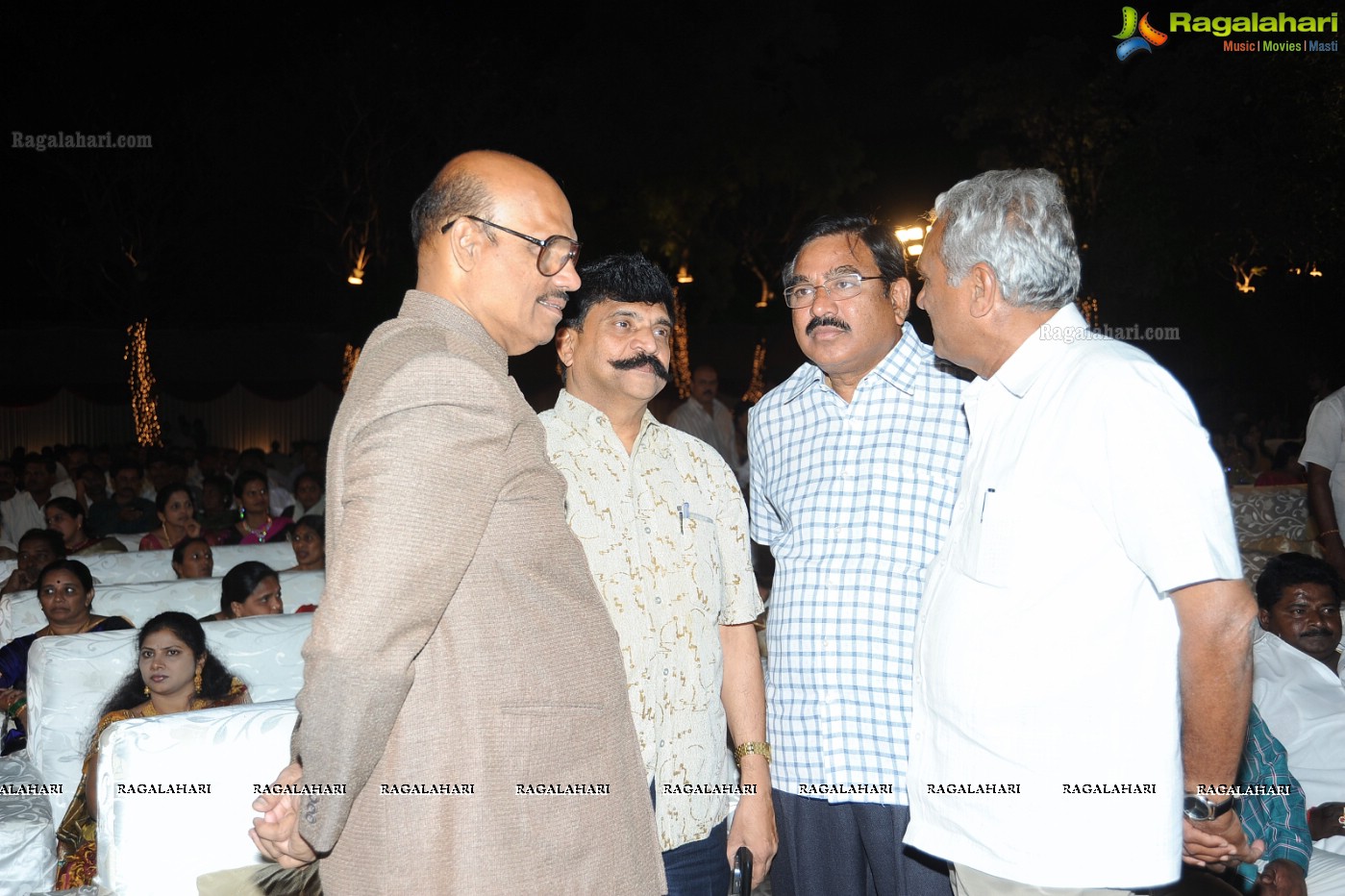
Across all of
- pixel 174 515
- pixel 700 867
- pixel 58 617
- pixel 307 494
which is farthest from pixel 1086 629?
pixel 307 494

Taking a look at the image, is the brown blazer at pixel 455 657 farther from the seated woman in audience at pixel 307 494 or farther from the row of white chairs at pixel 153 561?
the seated woman in audience at pixel 307 494

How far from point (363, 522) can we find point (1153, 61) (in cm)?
1733

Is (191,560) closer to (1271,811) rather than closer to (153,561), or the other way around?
(153,561)

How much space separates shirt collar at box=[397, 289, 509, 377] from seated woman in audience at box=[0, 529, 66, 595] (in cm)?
532

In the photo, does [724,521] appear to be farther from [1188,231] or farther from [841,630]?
[1188,231]

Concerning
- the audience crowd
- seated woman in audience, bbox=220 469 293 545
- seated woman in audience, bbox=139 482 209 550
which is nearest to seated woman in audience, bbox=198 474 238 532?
seated woman in audience, bbox=220 469 293 545

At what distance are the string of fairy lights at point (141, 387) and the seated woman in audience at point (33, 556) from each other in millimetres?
13376

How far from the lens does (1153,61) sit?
52.3 feet

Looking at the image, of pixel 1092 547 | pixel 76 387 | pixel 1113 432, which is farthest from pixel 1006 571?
pixel 76 387

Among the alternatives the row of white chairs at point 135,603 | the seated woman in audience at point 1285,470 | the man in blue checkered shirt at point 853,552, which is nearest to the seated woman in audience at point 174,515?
the row of white chairs at point 135,603

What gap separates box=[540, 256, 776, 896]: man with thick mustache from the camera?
214 centimetres

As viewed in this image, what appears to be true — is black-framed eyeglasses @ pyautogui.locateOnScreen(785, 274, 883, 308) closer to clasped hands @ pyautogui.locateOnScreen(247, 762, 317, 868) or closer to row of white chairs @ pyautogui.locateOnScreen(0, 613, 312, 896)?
clasped hands @ pyautogui.locateOnScreen(247, 762, 317, 868)

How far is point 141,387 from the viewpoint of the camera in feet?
61.0

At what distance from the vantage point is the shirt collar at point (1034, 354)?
176 cm
